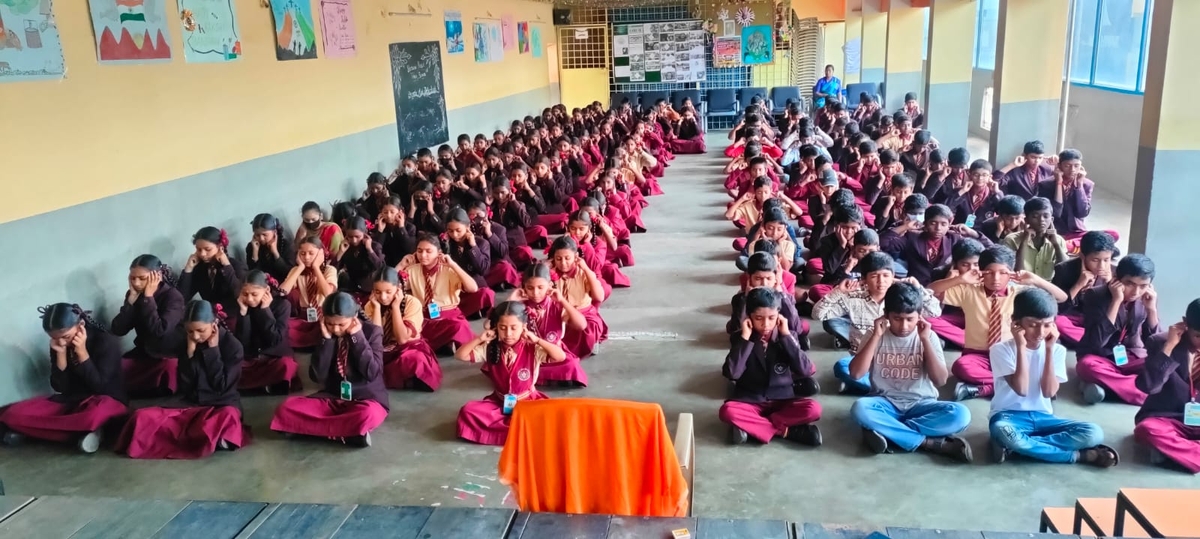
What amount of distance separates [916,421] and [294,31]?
7.39 metres

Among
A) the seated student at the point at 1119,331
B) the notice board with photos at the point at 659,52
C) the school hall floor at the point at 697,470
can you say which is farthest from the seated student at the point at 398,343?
the notice board with photos at the point at 659,52

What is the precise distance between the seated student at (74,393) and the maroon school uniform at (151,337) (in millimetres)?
449

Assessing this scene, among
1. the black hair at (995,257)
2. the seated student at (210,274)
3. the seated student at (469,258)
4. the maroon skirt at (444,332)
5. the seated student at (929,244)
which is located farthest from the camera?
the seated student at (469,258)

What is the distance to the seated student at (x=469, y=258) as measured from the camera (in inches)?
278

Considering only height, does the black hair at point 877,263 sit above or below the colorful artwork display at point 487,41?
below

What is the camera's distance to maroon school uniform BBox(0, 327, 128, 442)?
16.1ft

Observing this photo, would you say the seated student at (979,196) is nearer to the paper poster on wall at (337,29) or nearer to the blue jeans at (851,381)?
the blue jeans at (851,381)

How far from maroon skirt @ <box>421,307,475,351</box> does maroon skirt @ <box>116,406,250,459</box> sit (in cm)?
167

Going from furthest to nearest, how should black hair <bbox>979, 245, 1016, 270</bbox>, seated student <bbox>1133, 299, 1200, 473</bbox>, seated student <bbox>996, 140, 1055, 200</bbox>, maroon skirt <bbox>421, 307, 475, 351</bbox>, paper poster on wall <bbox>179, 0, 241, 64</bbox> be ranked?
seated student <bbox>996, 140, 1055, 200</bbox>, paper poster on wall <bbox>179, 0, 241, 64</bbox>, maroon skirt <bbox>421, 307, 475, 351</bbox>, black hair <bbox>979, 245, 1016, 270</bbox>, seated student <bbox>1133, 299, 1200, 473</bbox>

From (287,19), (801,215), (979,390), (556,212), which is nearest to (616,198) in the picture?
(556,212)

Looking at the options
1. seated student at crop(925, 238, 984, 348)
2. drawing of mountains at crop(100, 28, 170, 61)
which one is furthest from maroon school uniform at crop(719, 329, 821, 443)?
drawing of mountains at crop(100, 28, 170, 61)

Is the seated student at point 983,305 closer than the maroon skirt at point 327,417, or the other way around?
the maroon skirt at point 327,417

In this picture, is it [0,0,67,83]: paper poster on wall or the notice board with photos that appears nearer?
[0,0,67,83]: paper poster on wall

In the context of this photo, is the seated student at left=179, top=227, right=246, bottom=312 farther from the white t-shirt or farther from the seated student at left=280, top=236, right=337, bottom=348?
the white t-shirt
